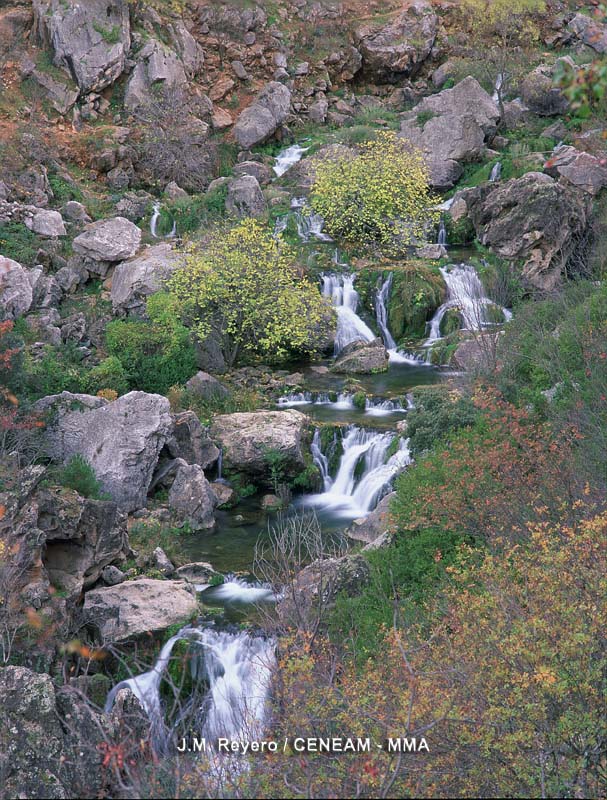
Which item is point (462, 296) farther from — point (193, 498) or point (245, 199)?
point (193, 498)

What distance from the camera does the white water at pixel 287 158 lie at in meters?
38.9

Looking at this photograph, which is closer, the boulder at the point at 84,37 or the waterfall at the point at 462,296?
the waterfall at the point at 462,296

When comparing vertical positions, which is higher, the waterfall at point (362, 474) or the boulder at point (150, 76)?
the boulder at point (150, 76)

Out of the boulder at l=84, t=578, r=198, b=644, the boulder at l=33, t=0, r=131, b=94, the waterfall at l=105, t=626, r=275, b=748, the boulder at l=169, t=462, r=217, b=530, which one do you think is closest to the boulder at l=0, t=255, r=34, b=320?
the boulder at l=169, t=462, r=217, b=530

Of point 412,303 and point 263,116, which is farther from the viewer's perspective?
point 263,116

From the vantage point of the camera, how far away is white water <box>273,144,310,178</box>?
38906 millimetres

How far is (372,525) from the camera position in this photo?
55.7 feet

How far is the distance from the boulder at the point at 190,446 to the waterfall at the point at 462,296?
29.0ft

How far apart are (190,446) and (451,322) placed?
10.2m

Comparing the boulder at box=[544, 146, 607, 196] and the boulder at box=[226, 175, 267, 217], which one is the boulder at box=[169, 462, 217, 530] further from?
the boulder at box=[544, 146, 607, 196]

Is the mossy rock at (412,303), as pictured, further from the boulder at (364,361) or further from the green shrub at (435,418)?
the green shrub at (435,418)

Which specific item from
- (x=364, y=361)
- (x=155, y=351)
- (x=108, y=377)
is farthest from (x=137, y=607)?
(x=364, y=361)

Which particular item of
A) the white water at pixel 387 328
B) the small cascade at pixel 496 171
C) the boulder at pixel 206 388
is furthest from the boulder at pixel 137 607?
the small cascade at pixel 496 171

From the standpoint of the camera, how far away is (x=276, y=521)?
1850 centimetres
